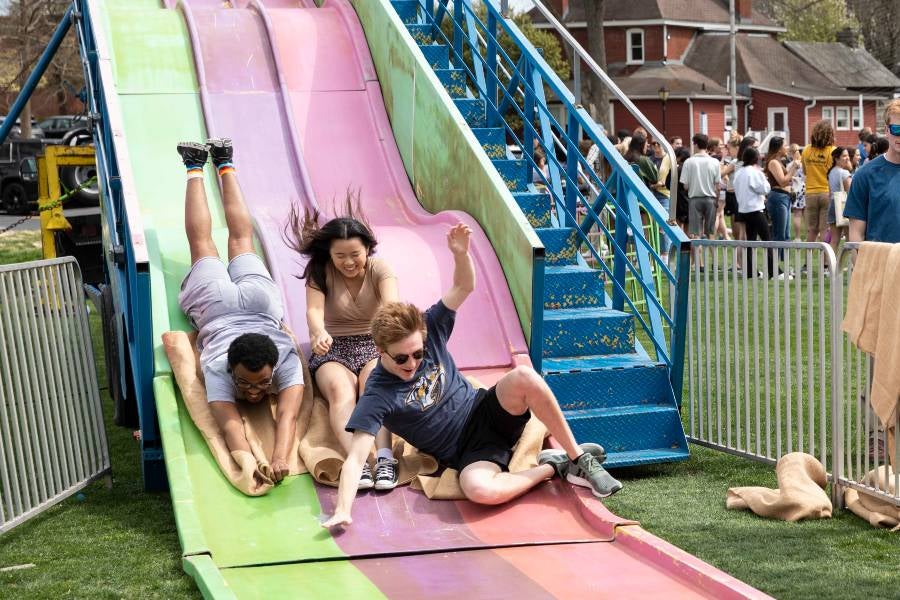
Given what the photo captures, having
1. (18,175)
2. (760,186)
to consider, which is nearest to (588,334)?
(760,186)

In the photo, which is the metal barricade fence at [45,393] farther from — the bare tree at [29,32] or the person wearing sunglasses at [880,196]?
the bare tree at [29,32]

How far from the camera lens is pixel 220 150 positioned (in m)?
7.57

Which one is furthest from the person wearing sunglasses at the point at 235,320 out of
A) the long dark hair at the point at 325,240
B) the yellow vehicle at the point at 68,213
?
the yellow vehicle at the point at 68,213

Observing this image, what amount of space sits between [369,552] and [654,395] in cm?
246

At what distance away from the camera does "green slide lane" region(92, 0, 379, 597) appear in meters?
5.36

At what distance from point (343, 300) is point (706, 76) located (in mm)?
57783

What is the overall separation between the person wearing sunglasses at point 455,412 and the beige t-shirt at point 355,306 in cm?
73

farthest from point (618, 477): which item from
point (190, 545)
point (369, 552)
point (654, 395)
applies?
point (190, 545)

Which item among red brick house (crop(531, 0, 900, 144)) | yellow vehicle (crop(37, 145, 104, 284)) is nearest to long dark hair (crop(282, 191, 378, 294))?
yellow vehicle (crop(37, 145, 104, 284))

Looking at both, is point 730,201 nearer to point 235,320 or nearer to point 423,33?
point 423,33

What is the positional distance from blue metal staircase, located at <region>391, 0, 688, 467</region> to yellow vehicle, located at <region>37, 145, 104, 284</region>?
5.93 meters

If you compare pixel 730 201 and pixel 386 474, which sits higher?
pixel 730 201

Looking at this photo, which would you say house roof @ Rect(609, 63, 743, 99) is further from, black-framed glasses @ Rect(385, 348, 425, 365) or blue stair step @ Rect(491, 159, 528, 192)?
black-framed glasses @ Rect(385, 348, 425, 365)

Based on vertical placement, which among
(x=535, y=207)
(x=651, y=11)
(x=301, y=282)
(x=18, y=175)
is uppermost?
(x=651, y=11)
